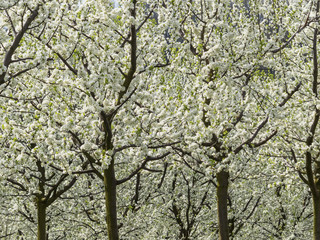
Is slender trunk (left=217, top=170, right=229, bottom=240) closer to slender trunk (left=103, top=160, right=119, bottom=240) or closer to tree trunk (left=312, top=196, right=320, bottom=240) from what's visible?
tree trunk (left=312, top=196, right=320, bottom=240)

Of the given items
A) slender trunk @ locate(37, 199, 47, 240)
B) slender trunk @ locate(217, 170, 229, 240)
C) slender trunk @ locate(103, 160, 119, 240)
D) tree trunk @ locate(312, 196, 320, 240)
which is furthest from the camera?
slender trunk @ locate(37, 199, 47, 240)

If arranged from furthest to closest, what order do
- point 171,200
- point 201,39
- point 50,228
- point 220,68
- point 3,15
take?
point 50,228 < point 171,200 < point 201,39 < point 220,68 < point 3,15

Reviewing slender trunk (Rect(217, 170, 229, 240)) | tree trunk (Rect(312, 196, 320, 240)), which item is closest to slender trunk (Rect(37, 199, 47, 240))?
slender trunk (Rect(217, 170, 229, 240))

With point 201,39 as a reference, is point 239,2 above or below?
above

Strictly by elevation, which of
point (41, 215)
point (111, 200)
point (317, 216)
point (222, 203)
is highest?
point (41, 215)

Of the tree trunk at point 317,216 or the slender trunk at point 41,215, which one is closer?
the tree trunk at point 317,216

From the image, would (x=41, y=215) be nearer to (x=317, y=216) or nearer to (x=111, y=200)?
(x=111, y=200)

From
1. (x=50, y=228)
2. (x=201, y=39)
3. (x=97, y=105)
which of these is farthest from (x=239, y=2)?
(x=50, y=228)

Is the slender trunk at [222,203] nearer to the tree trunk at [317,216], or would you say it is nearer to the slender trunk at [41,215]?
the tree trunk at [317,216]

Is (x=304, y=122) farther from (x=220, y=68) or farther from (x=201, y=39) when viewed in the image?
(x=201, y=39)

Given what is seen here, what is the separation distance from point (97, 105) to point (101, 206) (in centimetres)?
1049

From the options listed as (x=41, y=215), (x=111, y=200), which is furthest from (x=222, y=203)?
(x=41, y=215)

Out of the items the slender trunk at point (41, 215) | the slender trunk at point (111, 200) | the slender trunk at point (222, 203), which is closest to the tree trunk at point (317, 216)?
the slender trunk at point (222, 203)

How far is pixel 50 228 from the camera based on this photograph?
2070 centimetres
